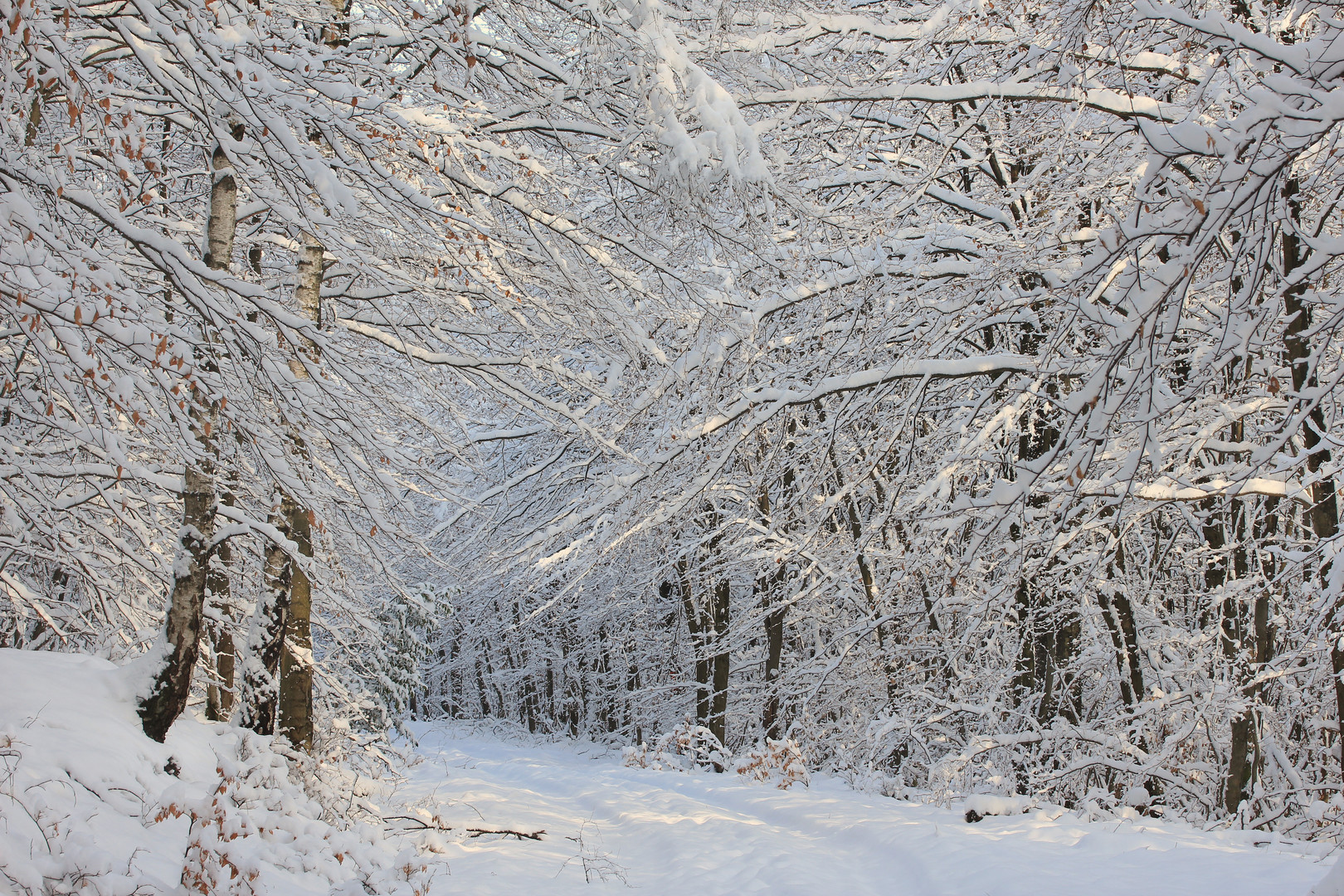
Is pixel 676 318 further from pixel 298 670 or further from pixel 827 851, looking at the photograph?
pixel 298 670

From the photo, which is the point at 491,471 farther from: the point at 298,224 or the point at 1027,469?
the point at 1027,469

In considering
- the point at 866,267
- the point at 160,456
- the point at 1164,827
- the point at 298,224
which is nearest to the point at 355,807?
the point at 160,456

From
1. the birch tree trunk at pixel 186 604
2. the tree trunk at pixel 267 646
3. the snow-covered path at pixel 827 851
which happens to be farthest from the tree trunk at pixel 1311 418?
the tree trunk at pixel 267 646

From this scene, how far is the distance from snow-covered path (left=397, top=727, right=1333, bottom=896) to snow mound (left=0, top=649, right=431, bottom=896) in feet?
3.14

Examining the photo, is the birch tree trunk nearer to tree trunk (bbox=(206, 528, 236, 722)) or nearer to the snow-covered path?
tree trunk (bbox=(206, 528, 236, 722))

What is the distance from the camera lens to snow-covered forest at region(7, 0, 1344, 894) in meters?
3.47

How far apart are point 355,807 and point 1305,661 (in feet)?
24.2

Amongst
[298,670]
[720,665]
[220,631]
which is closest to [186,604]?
[298,670]

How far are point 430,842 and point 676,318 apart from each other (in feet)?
13.5

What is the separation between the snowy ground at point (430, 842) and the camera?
3.72 meters

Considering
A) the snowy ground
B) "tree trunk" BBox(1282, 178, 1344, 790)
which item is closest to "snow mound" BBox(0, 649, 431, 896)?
the snowy ground

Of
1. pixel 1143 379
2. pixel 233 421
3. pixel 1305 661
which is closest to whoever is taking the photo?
pixel 1143 379

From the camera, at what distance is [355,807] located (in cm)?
632

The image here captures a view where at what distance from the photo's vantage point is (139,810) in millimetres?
4383
